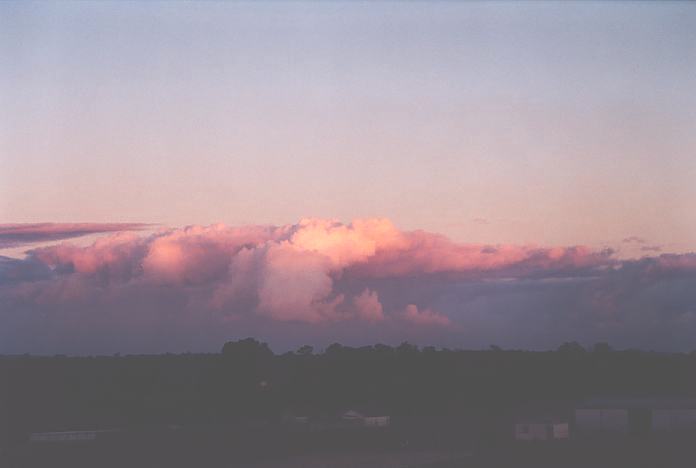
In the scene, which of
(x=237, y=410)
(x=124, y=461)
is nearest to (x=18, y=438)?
(x=124, y=461)

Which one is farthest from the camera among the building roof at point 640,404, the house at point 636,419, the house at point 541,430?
the building roof at point 640,404

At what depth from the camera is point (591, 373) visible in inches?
4540

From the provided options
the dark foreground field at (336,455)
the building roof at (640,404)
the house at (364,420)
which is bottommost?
the dark foreground field at (336,455)

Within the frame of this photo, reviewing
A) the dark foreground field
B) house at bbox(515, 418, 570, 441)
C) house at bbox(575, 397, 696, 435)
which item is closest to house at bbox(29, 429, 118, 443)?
the dark foreground field

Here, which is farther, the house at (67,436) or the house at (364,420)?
the house at (364,420)

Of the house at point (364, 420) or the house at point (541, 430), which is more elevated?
the house at point (364, 420)

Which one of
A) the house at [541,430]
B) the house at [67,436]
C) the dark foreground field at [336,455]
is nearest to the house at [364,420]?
the house at [541,430]

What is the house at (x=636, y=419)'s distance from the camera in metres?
64.6

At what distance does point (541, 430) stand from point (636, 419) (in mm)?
7211

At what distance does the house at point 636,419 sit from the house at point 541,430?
4.53 feet

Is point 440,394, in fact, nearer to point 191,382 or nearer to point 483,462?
point 191,382

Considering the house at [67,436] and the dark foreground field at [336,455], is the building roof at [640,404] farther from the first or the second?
the house at [67,436]

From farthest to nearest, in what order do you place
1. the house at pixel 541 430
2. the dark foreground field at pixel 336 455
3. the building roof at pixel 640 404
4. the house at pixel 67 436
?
the building roof at pixel 640 404 < the house at pixel 541 430 < the house at pixel 67 436 < the dark foreground field at pixel 336 455

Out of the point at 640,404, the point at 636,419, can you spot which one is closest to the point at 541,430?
the point at 636,419
